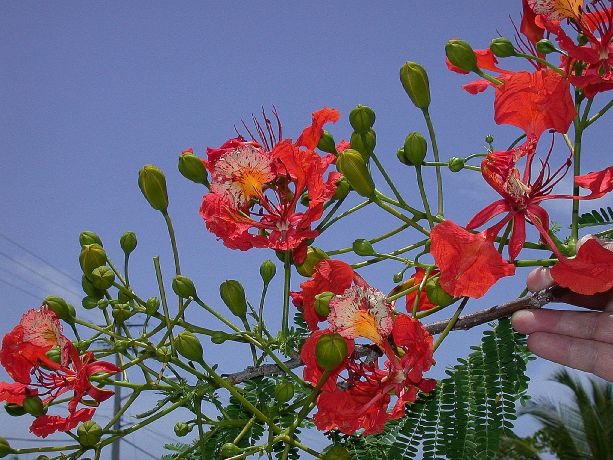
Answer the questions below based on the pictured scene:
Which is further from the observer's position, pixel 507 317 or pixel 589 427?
pixel 589 427

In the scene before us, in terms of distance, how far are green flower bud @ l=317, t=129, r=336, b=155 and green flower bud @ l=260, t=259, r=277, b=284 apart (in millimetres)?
255

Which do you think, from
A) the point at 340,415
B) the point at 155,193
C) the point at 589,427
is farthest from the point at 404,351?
the point at 589,427

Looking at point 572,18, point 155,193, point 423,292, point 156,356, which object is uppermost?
point 572,18

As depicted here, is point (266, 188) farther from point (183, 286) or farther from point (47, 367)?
point (47, 367)

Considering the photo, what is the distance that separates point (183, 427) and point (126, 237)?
0.45 m

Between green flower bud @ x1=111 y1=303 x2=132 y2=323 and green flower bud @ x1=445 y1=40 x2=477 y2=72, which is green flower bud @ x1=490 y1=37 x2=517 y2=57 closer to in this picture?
green flower bud @ x1=445 y1=40 x2=477 y2=72

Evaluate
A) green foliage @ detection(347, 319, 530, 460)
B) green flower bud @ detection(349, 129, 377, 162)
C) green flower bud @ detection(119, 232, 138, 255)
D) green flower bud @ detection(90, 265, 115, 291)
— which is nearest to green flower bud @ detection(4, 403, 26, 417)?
green flower bud @ detection(90, 265, 115, 291)

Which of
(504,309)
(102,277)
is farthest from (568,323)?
(102,277)

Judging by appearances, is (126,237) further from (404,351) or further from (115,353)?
(404,351)

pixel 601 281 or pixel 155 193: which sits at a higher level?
pixel 155 193

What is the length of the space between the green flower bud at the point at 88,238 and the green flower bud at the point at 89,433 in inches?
14.6

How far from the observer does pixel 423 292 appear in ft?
4.91

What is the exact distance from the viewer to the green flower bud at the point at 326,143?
66.2 inches

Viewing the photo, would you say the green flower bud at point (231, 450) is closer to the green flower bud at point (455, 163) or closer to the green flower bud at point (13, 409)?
the green flower bud at point (13, 409)
